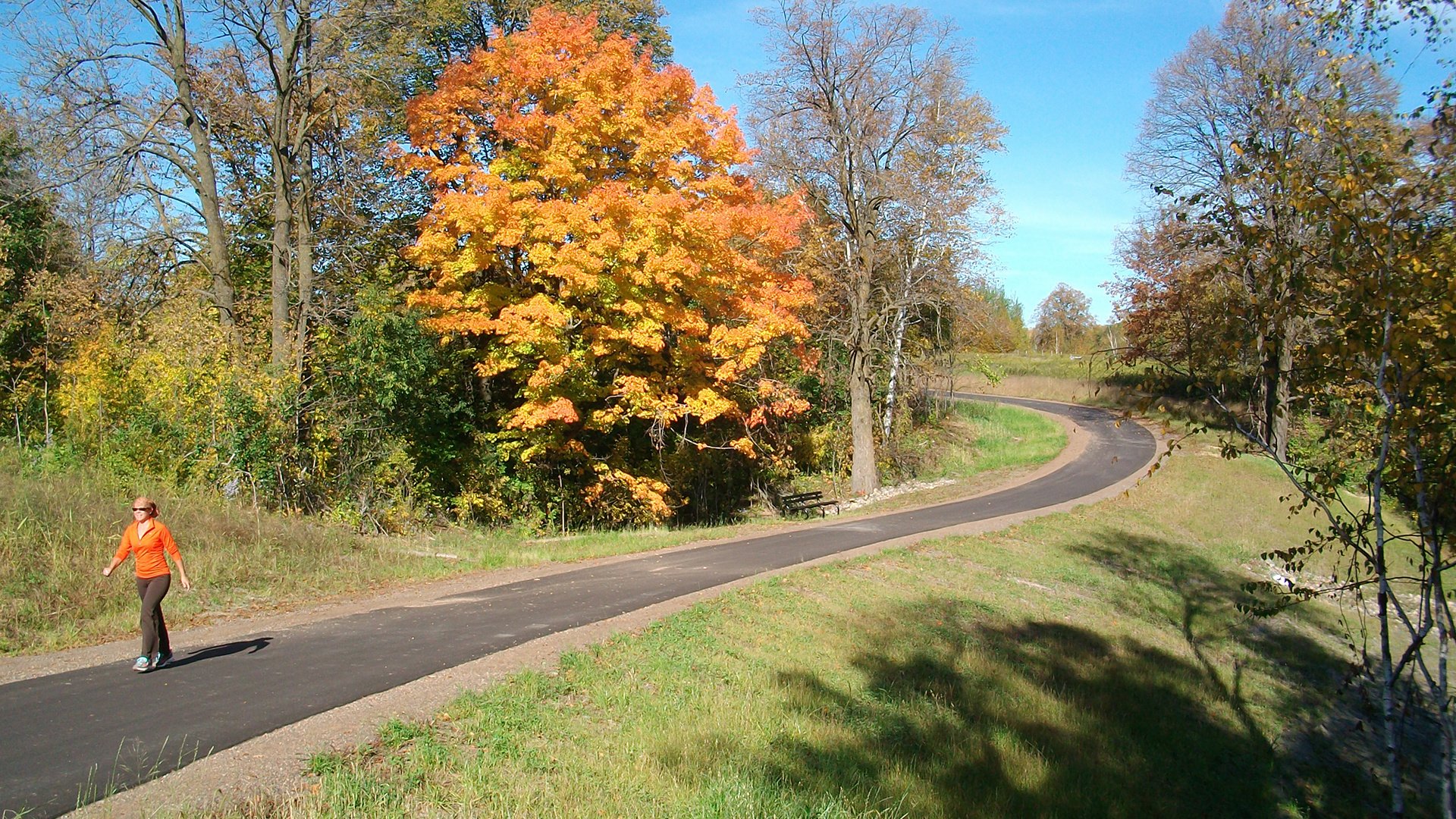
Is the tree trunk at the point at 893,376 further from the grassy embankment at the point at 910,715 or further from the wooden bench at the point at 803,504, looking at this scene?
the grassy embankment at the point at 910,715

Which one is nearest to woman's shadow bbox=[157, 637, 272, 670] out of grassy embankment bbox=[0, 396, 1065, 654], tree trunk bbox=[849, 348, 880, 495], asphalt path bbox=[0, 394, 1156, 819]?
asphalt path bbox=[0, 394, 1156, 819]

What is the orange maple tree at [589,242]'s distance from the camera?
18859 millimetres

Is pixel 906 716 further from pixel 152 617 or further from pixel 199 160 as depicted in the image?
pixel 199 160

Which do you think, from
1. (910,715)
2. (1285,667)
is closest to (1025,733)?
(910,715)

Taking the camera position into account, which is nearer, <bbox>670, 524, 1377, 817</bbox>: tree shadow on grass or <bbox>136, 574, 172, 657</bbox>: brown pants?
<bbox>670, 524, 1377, 817</bbox>: tree shadow on grass

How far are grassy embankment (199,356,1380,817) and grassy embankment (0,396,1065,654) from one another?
183 inches

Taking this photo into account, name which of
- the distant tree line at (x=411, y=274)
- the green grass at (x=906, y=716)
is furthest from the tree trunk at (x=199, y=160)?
the green grass at (x=906, y=716)

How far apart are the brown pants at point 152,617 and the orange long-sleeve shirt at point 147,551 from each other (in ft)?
0.22

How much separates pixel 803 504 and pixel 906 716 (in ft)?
60.7

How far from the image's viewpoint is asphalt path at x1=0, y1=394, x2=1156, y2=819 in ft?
18.7

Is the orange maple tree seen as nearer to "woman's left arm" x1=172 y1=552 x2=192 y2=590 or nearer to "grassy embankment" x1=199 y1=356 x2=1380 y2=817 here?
"grassy embankment" x1=199 y1=356 x2=1380 y2=817

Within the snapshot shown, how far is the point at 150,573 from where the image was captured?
7953 mm

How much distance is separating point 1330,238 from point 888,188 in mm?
21011

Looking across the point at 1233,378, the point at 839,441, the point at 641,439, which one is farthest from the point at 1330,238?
the point at 839,441
